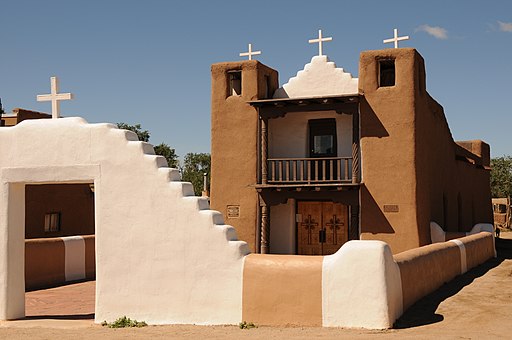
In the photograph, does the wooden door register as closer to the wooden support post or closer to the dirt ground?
the wooden support post

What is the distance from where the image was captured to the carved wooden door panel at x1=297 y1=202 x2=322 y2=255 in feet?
71.8

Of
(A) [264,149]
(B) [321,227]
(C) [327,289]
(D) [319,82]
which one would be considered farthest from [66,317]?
(D) [319,82]

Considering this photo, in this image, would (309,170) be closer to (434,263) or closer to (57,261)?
(57,261)

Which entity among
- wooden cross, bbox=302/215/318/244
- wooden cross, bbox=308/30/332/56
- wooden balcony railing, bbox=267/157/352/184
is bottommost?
wooden cross, bbox=302/215/318/244

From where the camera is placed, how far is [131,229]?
10836 millimetres

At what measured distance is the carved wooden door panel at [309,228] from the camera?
21875mm

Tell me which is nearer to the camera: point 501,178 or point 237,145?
point 237,145

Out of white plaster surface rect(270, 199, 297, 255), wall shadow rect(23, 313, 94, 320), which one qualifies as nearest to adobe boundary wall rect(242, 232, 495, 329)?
wall shadow rect(23, 313, 94, 320)

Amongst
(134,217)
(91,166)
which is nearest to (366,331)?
(134,217)

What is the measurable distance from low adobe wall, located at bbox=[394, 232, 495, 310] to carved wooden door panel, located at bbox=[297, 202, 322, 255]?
19.3ft

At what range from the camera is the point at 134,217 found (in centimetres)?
1084

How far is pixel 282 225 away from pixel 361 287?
13180mm

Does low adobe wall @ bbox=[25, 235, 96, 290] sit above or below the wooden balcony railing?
below

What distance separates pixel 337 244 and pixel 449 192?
5824 millimetres
